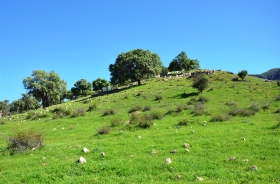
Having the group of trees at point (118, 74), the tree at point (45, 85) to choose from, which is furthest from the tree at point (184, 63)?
the tree at point (45, 85)

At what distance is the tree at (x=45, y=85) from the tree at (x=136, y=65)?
64.3 ft

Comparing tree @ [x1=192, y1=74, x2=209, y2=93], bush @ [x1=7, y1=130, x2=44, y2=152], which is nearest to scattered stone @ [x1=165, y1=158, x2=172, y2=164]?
bush @ [x1=7, y1=130, x2=44, y2=152]

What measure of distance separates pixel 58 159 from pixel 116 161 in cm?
376

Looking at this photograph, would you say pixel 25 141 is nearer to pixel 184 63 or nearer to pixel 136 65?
pixel 136 65

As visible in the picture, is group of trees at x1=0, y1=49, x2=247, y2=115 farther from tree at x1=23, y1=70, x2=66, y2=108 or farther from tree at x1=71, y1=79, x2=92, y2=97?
tree at x1=71, y1=79, x2=92, y2=97

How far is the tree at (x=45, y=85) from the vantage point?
68.7 m

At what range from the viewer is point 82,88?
114 m

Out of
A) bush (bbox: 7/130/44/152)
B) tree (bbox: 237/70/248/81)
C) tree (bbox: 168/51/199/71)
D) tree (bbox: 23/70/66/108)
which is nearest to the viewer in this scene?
bush (bbox: 7/130/44/152)

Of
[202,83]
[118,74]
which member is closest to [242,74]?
[202,83]

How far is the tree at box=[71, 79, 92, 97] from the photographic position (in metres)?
113

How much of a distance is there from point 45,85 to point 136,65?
2958cm

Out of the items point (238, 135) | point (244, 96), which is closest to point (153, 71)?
point (244, 96)

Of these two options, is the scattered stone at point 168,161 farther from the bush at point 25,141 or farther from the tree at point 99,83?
the tree at point 99,83

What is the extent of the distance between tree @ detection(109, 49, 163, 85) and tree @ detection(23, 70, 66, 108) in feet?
64.3
